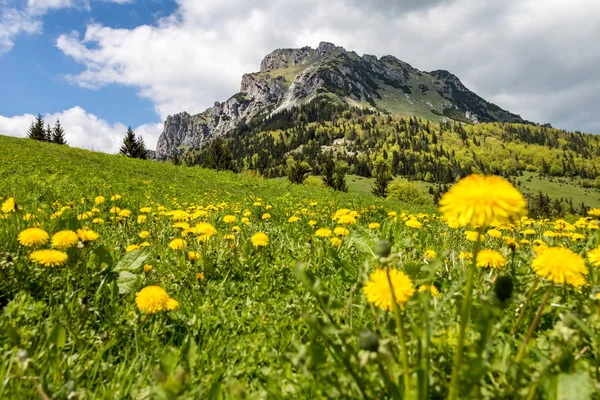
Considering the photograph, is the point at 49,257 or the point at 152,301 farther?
the point at 49,257

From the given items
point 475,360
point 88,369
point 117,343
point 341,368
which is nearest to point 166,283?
point 117,343

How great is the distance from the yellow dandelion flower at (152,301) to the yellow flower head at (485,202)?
1.74 m

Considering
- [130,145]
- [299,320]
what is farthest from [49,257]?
[130,145]

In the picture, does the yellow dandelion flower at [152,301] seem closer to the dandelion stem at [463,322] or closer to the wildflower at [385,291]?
the wildflower at [385,291]

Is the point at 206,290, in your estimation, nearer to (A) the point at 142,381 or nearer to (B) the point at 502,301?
(A) the point at 142,381

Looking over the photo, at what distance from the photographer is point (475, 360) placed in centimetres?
108

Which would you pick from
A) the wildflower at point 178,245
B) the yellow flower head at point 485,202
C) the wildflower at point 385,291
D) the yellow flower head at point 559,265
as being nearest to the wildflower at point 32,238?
the wildflower at point 178,245

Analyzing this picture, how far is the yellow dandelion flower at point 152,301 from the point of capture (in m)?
2.04

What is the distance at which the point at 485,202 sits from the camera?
1.16 meters

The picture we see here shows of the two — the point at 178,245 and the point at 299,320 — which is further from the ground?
the point at 178,245

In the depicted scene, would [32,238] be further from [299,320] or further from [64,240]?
[299,320]

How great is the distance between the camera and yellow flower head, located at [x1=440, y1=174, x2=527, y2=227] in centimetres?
114

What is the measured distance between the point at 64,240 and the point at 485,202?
2.61m

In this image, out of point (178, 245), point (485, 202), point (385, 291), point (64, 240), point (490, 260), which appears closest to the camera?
point (485, 202)
